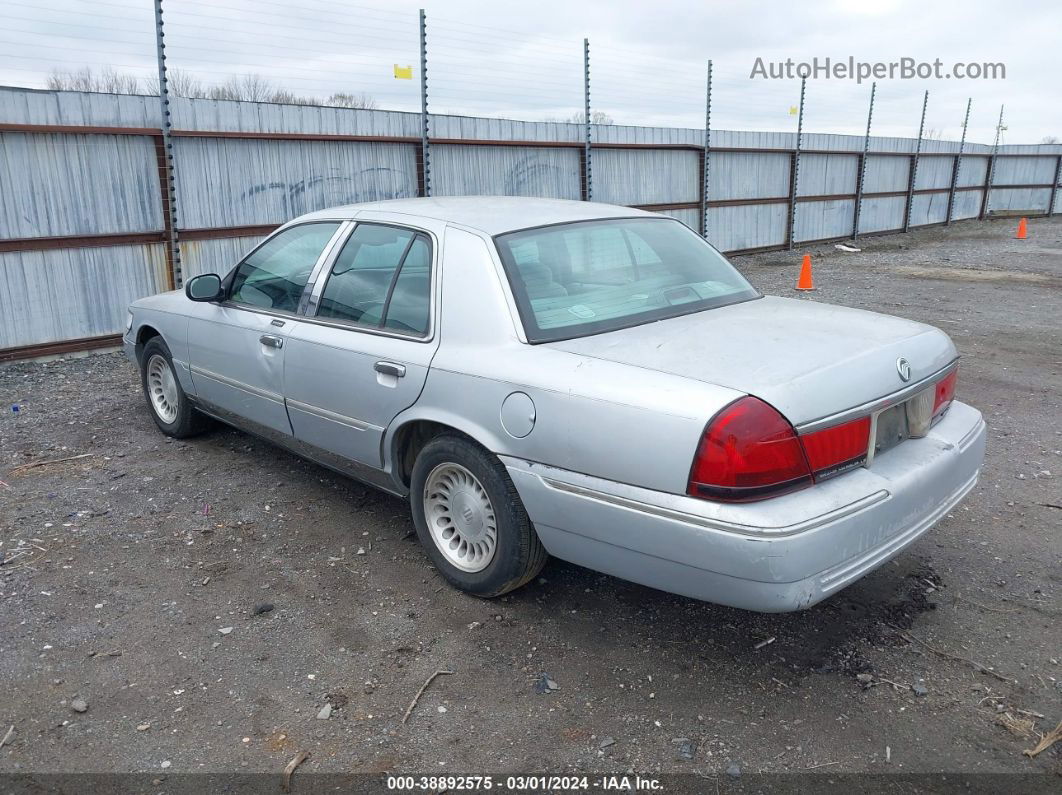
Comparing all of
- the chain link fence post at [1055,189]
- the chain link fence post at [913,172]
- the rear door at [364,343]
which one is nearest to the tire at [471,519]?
the rear door at [364,343]

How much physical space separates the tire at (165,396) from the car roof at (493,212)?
1.64m

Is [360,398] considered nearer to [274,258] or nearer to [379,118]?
[274,258]

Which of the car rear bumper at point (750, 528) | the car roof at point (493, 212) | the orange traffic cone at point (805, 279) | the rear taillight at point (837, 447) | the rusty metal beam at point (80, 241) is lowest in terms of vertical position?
the orange traffic cone at point (805, 279)

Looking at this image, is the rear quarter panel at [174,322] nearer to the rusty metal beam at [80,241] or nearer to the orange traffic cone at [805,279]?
the rusty metal beam at [80,241]

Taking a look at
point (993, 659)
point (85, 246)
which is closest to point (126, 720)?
point (993, 659)

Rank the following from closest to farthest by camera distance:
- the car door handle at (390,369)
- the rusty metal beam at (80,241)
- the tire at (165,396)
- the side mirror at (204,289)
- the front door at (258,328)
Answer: the car door handle at (390,369), the front door at (258,328), the side mirror at (204,289), the tire at (165,396), the rusty metal beam at (80,241)

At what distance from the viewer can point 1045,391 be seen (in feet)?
22.6

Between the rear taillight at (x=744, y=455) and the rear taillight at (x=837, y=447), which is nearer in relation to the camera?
the rear taillight at (x=744, y=455)

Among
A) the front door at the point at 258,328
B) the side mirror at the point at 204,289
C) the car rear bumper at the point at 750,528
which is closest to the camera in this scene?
the car rear bumper at the point at 750,528

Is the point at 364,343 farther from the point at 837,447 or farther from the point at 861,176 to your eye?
the point at 861,176

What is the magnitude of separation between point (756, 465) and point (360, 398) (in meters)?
1.89

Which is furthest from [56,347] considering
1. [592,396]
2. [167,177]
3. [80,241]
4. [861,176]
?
[861,176]

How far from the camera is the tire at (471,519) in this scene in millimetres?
3289

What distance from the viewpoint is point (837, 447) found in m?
2.84
